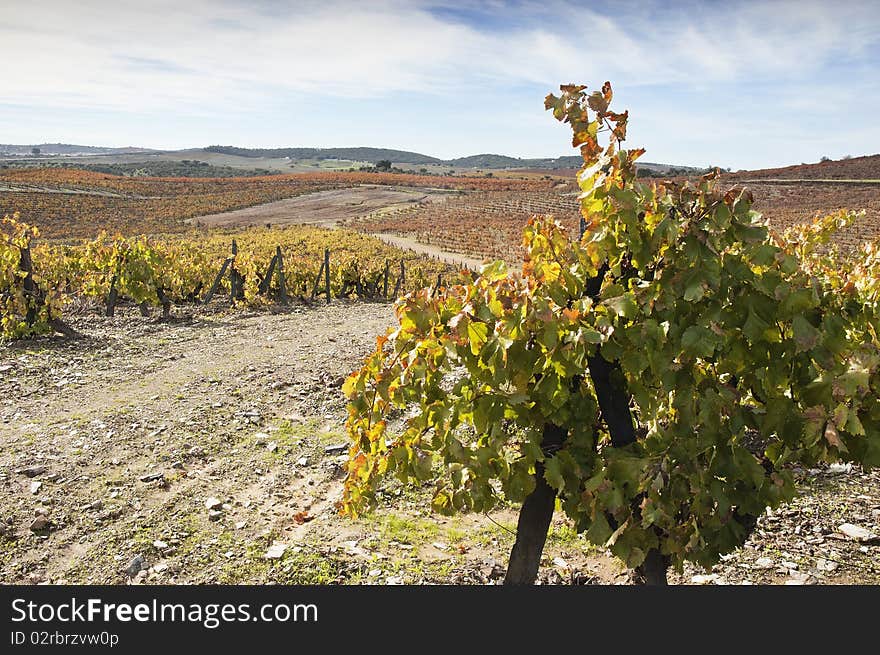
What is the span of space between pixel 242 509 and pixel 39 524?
1.64 meters

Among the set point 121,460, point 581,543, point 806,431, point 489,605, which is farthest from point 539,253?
point 121,460

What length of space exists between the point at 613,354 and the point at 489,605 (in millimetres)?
1133

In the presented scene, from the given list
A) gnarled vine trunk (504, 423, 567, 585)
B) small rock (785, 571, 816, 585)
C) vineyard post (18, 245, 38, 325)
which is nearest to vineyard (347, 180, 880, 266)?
vineyard post (18, 245, 38, 325)

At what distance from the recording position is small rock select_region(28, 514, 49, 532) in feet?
17.8

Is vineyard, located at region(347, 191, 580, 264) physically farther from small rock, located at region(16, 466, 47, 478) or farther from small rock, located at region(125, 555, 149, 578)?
small rock, located at region(125, 555, 149, 578)

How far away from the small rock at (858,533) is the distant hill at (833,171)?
9979 centimetres

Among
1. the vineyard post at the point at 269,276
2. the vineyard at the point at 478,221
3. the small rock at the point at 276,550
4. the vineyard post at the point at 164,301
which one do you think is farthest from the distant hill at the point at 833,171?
the small rock at the point at 276,550

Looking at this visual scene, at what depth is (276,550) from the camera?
5051 millimetres

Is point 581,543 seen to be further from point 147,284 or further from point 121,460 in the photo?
point 147,284

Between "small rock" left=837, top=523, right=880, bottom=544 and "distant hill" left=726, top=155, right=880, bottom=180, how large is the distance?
327 ft

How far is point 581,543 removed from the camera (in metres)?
5.30

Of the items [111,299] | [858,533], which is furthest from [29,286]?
[858,533]

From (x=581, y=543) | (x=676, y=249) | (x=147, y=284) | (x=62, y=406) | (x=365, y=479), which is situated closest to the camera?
(x=676, y=249)

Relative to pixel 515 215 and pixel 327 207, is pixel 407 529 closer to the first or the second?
pixel 515 215
